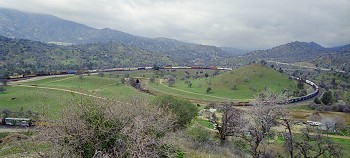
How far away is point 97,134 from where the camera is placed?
648 inches

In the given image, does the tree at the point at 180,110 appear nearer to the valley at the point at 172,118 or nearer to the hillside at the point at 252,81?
the valley at the point at 172,118

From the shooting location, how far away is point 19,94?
79500 millimetres

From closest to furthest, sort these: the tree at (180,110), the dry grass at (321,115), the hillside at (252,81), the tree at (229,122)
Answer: the tree at (229,122) < the tree at (180,110) < the dry grass at (321,115) < the hillside at (252,81)

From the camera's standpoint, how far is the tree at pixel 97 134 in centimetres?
1596

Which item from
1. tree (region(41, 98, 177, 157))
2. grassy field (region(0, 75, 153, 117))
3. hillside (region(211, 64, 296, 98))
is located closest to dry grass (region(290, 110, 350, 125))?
hillside (region(211, 64, 296, 98))

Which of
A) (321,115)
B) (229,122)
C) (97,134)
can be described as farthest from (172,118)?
(321,115)

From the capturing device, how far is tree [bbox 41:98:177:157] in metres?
16.0

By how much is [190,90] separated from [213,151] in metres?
81.0

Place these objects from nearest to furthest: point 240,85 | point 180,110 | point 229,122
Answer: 1. point 229,122
2. point 180,110
3. point 240,85

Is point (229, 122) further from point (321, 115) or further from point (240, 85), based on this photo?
point (240, 85)

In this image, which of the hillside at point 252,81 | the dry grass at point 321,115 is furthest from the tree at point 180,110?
the hillside at point 252,81

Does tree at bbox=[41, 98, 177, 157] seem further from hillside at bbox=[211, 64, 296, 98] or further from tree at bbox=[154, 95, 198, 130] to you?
hillside at bbox=[211, 64, 296, 98]

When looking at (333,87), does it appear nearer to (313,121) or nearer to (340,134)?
(313,121)

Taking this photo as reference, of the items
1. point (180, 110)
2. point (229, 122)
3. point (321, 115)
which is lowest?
point (321, 115)
